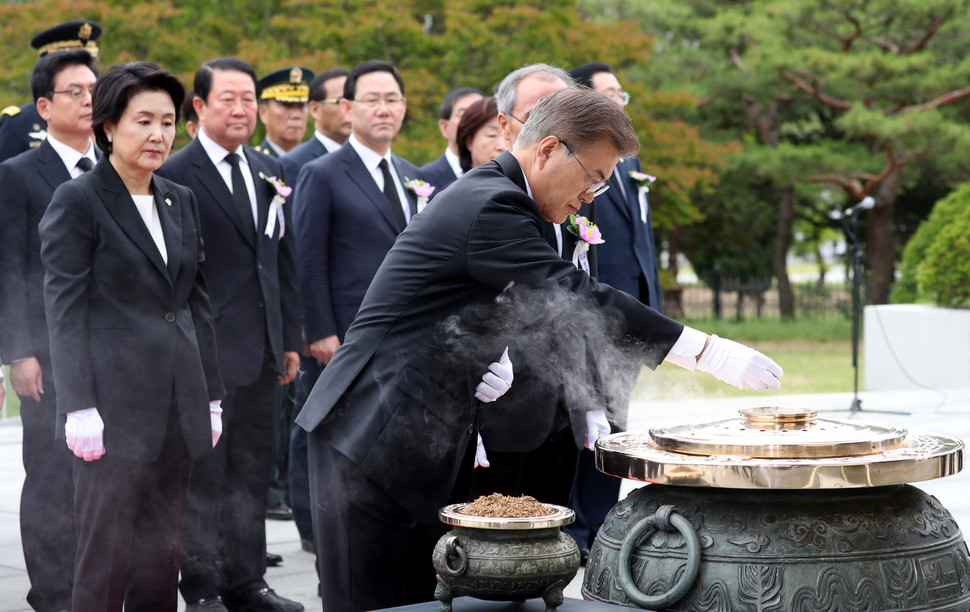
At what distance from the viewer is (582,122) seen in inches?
100

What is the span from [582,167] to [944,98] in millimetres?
18053

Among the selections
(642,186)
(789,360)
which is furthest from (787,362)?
(642,186)

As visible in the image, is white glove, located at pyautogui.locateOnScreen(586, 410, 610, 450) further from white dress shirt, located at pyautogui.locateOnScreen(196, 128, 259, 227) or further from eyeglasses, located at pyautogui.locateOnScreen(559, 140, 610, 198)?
white dress shirt, located at pyautogui.locateOnScreen(196, 128, 259, 227)

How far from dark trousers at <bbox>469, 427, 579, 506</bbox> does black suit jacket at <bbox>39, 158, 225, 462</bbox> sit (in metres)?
0.90

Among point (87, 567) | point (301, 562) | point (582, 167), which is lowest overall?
point (301, 562)

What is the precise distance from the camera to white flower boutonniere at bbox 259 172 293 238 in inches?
175

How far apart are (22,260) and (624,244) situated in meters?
2.39

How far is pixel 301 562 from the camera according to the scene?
15.6 feet

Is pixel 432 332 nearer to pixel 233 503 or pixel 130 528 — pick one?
pixel 130 528

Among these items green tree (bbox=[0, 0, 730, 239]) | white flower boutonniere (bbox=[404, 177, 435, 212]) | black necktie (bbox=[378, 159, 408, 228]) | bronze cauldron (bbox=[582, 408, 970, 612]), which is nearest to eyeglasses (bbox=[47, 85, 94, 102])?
black necktie (bbox=[378, 159, 408, 228])

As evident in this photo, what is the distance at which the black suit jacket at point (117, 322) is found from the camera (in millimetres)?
3234

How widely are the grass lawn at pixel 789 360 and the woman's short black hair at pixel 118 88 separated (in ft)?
15.9

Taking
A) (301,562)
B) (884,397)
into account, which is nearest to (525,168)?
(301,562)

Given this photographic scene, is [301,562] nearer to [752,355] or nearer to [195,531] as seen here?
[195,531]
